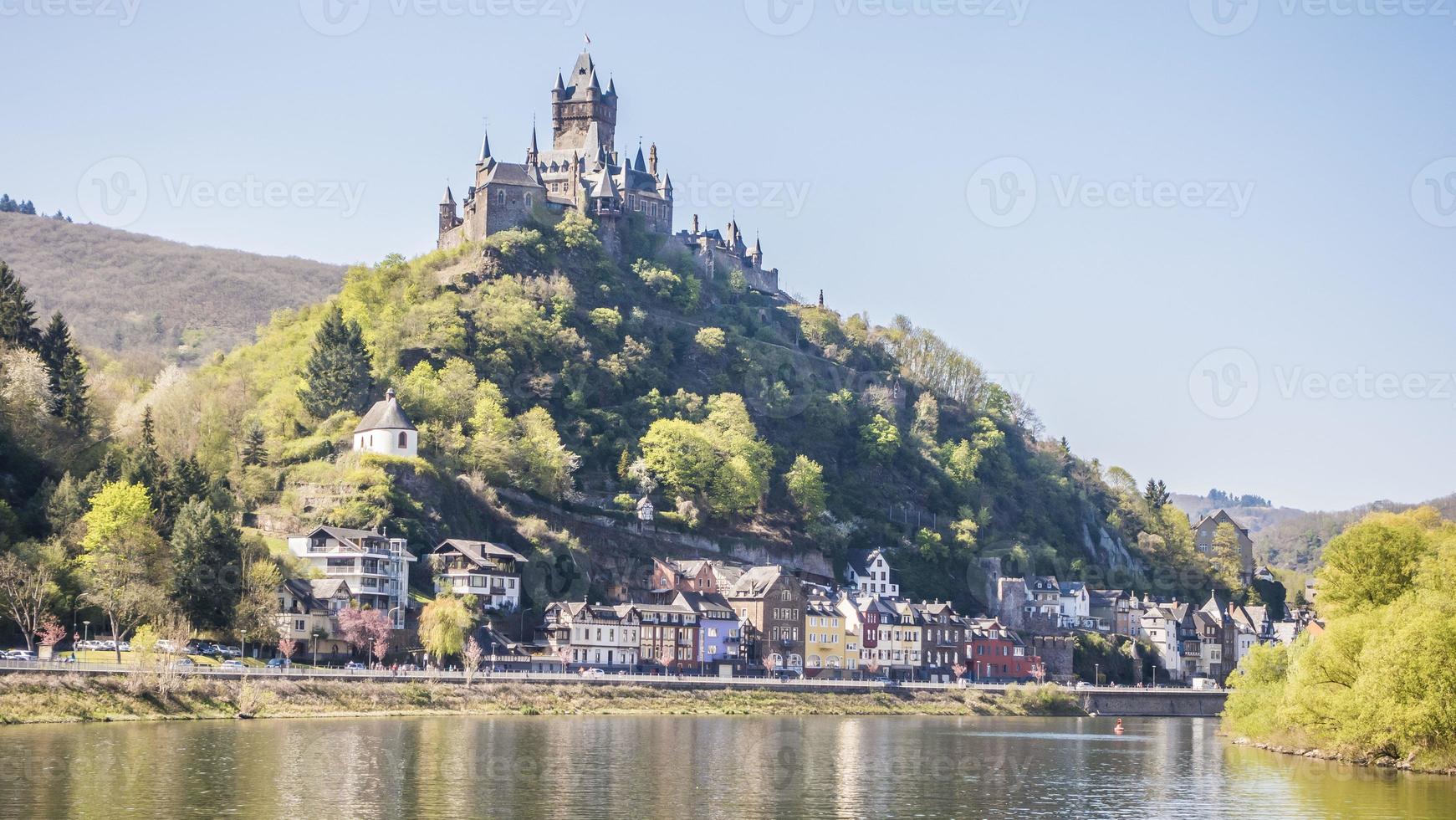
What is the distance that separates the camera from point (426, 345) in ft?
464

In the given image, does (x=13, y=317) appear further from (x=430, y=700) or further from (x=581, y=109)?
(x=581, y=109)

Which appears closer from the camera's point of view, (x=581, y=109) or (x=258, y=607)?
(x=258, y=607)

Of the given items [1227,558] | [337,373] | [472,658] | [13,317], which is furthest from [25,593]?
[1227,558]

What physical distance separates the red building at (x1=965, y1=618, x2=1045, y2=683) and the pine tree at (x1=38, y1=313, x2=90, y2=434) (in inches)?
2776

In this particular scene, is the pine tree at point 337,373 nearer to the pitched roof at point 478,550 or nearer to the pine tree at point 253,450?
the pine tree at point 253,450

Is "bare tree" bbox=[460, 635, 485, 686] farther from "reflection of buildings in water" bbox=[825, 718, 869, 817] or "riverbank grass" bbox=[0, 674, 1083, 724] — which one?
"reflection of buildings in water" bbox=[825, 718, 869, 817]

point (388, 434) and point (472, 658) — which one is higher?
point (388, 434)

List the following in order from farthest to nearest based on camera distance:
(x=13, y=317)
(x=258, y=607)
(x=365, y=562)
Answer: (x=13, y=317)
(x=365, y=562)
(x=258, y=607)

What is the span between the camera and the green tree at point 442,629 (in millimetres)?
104312

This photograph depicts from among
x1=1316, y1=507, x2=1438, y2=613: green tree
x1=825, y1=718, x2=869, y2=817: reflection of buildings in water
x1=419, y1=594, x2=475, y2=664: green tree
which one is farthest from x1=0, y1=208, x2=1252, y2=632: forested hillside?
x1=1316, y1=507, x2=1438, y2=613: green tree

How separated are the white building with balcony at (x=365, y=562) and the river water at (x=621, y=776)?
20.9 metres

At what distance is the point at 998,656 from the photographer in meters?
141

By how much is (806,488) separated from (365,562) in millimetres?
49677

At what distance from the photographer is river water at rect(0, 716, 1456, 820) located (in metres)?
55.4
